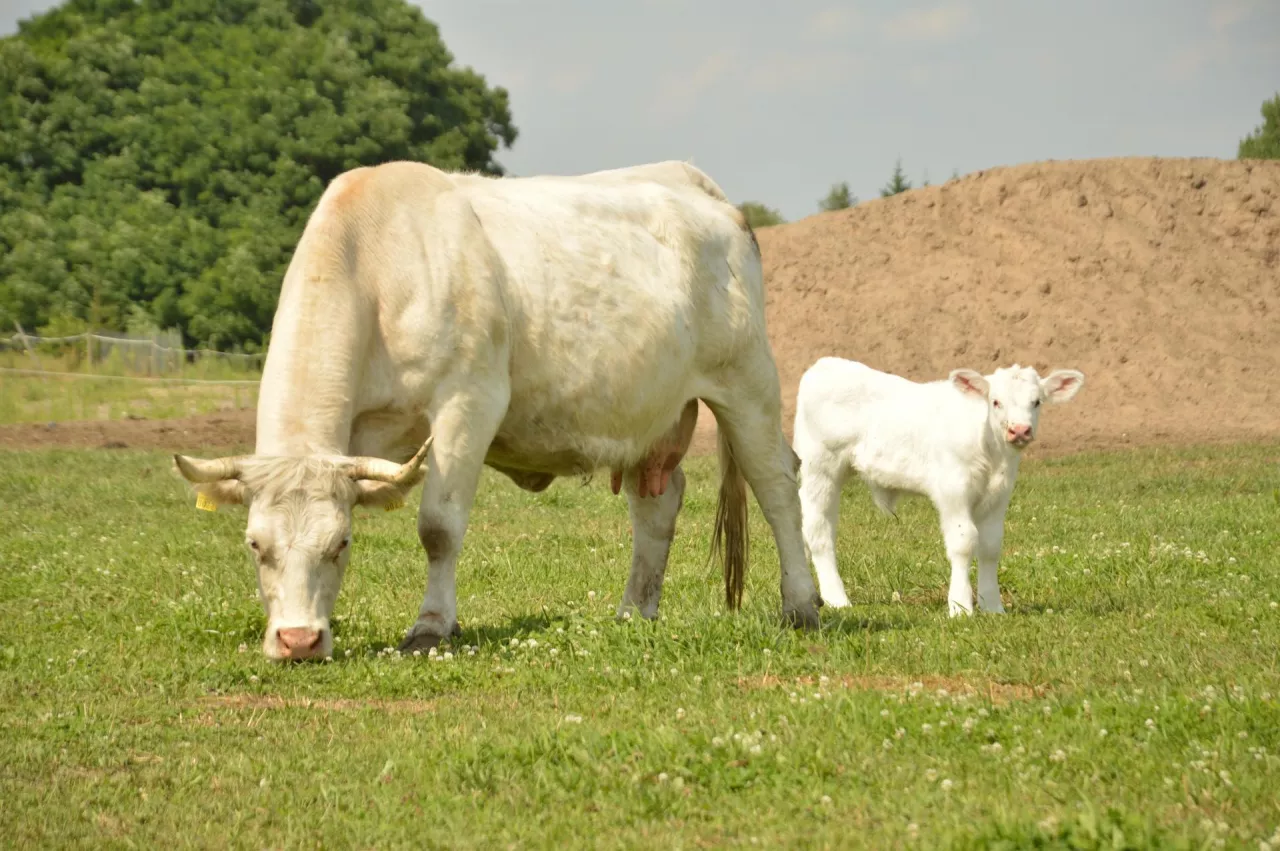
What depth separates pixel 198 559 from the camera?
11547 millimetres

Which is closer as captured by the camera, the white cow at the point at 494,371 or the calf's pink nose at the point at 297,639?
the calf's pink nose at the point at 297,639

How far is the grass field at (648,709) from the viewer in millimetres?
4691

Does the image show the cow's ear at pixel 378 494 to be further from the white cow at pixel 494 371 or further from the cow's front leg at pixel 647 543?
the cow's front leg at pixel 647 543

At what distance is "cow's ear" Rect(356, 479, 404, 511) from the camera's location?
24.2 feet

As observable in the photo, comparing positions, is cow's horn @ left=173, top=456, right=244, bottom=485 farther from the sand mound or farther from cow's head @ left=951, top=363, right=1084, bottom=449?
the sand mound

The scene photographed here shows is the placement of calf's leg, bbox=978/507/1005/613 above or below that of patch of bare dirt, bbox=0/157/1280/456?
below

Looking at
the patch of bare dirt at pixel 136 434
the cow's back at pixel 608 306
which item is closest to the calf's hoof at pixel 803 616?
the cow's back at pixel 608 306

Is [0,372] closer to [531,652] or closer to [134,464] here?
[134,464]

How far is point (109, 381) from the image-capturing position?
1224 inches

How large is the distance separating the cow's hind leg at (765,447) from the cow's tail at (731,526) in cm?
13

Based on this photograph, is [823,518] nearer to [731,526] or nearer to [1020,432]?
[731,526]

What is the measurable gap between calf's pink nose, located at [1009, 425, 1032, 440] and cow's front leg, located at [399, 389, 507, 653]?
3.75 meters

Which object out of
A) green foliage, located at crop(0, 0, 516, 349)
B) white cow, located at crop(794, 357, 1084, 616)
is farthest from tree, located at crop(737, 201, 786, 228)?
white cow, located at crop(794, 357, 1084, 616)

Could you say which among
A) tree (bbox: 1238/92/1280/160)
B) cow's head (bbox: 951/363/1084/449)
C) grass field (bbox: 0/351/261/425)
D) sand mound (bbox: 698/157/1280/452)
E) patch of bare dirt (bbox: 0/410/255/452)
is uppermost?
tree (bbox: 1238/92/1280/160)
